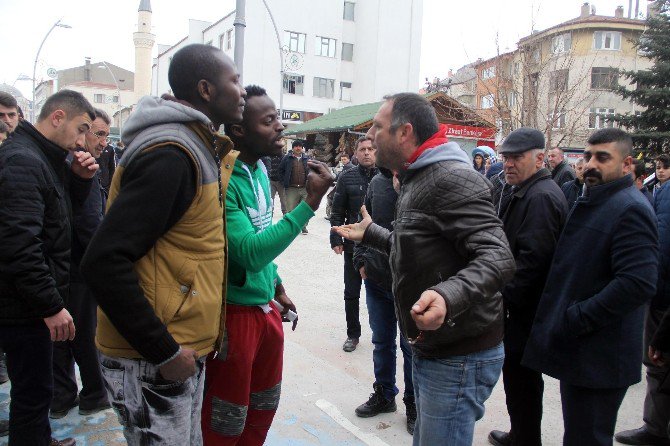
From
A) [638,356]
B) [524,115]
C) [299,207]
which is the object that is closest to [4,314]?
[299,207]

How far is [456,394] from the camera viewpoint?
2.25 metres

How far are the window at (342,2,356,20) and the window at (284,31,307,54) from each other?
196 inches

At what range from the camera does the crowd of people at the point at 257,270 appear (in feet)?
6.22

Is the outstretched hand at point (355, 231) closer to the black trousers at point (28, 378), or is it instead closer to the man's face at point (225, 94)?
the man's face at point (225, 94)

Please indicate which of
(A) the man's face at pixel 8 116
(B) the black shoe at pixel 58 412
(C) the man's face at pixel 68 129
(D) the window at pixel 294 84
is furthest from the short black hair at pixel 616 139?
(D) the window at pixel 294 84

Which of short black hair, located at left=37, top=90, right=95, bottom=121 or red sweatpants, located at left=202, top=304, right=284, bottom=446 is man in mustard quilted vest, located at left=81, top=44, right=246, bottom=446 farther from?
short black hair, located at left=37, top=90, right=95, bottom=121

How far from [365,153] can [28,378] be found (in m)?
3.58

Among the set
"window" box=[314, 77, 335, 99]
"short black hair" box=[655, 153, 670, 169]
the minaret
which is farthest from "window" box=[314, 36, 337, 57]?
"short black hair" box=[655, 153, 670, 169]

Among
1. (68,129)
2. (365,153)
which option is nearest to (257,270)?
(68,129)

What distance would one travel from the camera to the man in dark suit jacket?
271 centimetres

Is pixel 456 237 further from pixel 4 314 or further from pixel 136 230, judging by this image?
pixel 4 314

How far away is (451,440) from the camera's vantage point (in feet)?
7.41

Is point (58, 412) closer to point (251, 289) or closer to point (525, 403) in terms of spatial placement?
point (251, 289)

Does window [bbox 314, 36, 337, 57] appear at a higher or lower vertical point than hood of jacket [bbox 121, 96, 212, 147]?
higher
